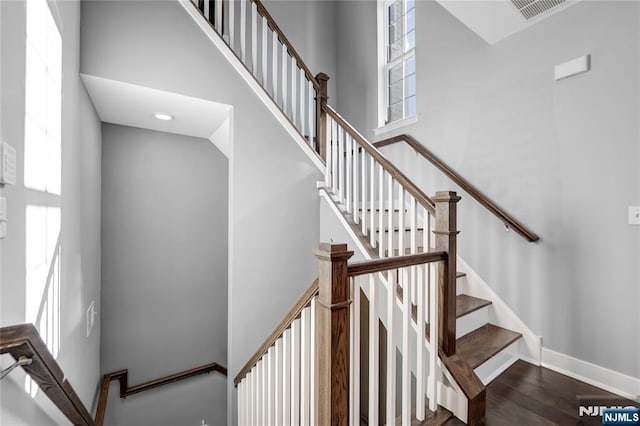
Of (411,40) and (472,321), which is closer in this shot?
(472,321)

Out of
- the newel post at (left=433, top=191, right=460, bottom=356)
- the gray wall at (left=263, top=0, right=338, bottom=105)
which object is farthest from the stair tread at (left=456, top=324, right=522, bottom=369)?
the gray wall at (left=263, top=0, right=338, bottom=105)

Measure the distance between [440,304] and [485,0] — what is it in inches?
81.4

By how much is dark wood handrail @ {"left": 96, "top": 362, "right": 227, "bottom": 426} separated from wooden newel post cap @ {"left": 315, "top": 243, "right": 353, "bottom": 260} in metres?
2.57

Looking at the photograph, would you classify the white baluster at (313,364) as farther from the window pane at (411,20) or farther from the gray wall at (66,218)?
the window pane at (411,20)

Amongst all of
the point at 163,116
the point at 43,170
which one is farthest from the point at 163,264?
the point at 43,170

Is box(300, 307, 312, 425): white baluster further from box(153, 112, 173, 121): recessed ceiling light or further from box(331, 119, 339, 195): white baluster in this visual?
box(153, 112, 173, 121): recessed ceiling light

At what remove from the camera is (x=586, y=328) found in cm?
205

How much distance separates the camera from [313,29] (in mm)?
4230

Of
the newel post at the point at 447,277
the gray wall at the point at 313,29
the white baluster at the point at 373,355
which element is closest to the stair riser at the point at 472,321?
the newel post at the point at 447,277

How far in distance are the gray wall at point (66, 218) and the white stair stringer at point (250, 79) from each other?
0.76 meters

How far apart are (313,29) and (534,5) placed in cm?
290

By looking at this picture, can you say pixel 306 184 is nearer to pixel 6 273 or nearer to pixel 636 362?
pixel 6 273

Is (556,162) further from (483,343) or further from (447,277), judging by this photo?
(483,343)

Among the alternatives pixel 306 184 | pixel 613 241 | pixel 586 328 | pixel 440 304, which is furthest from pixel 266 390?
pixel 613 241
